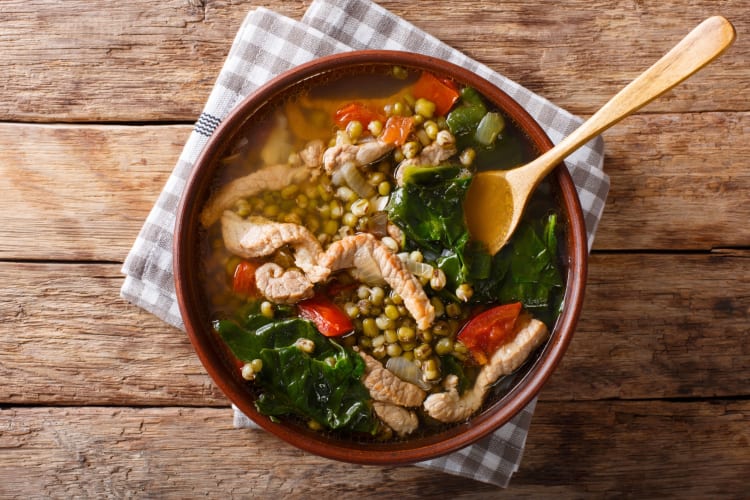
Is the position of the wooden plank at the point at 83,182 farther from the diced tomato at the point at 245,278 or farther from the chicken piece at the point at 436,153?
the chicken piece at the point at 436,153

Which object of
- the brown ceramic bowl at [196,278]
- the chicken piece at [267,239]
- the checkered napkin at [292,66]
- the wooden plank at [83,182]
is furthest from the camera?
the wooden plank at [83,182]

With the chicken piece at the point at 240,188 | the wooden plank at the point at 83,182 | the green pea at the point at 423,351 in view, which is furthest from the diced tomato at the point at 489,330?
the wooden plank at the point at 83,182

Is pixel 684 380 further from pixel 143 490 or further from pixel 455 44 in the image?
pixel 143 490

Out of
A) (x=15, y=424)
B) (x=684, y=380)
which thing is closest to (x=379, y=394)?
(x=684, y=380)

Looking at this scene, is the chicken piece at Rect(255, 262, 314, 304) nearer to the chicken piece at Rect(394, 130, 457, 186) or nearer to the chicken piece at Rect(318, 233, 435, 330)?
the chicken piece at Rect(318, 233, 435, 330)

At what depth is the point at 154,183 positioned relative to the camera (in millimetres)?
3543

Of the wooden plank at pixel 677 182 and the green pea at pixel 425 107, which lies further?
the wooden plank at pixel 677 182

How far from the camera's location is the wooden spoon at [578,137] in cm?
268

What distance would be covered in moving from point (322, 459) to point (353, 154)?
1716mm

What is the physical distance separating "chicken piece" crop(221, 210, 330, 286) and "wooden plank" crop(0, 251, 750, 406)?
0.82 metres

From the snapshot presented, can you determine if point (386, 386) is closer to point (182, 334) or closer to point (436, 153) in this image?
point (436, 153)

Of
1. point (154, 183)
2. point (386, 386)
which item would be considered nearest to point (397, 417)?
point (386, 386)

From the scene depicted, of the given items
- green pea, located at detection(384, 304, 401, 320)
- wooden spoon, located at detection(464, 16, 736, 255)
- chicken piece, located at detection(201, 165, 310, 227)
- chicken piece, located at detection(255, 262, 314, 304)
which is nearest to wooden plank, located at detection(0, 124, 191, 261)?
chicken piece, located at detection(201, 165, 310, 227)

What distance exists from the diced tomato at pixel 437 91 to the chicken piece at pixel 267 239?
86 centimetres
